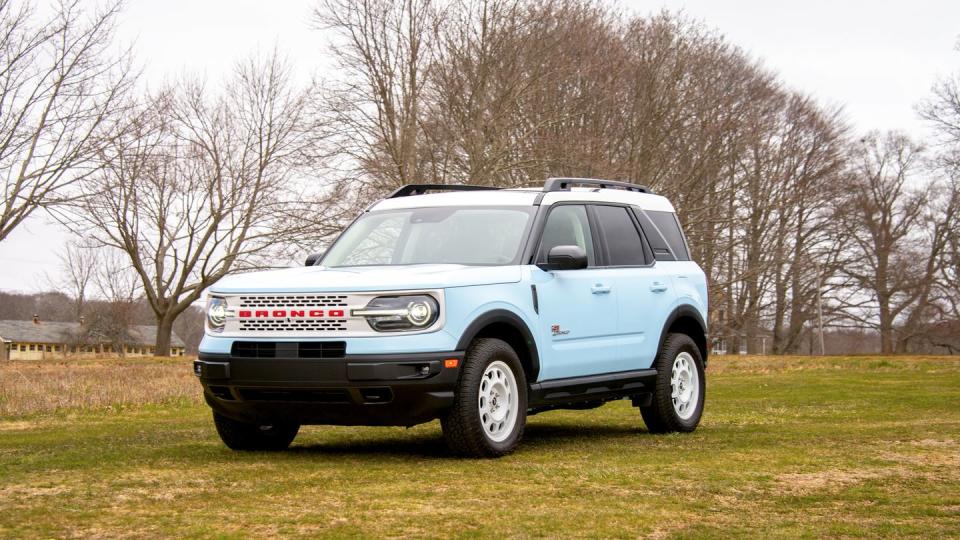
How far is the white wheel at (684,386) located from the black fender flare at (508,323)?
2.19 m

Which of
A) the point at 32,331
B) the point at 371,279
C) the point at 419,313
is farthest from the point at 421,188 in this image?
the point at 32,331

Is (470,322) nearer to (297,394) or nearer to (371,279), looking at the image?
(371,279)

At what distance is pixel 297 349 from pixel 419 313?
2.83 feet

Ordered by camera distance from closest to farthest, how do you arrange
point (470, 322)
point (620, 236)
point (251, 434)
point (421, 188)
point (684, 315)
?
point (470, 322) → point (251, 434) → point (620, 236) → point (421, 188) → point (684, 315)

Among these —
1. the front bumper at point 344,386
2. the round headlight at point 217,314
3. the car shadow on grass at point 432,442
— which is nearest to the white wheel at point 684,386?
the car shadow on grass at point 432,442

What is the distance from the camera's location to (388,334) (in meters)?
8.73

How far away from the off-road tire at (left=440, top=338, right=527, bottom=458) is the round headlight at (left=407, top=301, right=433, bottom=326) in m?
0.45

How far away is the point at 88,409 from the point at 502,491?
8.79 m

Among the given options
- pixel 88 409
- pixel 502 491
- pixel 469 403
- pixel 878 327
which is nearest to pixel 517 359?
pixel 469 403

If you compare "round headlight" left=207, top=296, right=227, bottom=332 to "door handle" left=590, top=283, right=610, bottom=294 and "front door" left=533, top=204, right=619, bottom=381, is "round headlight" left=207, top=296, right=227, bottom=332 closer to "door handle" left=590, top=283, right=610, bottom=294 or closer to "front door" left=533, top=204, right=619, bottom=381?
"front door" left=533, top=204, right=619, bottom=381

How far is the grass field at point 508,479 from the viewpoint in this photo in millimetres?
6270

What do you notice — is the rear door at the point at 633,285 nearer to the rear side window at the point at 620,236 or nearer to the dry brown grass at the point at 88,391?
the rear side window at the point at 620,236

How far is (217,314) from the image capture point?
9336mm

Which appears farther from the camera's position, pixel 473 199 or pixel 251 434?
pixel 473 199
